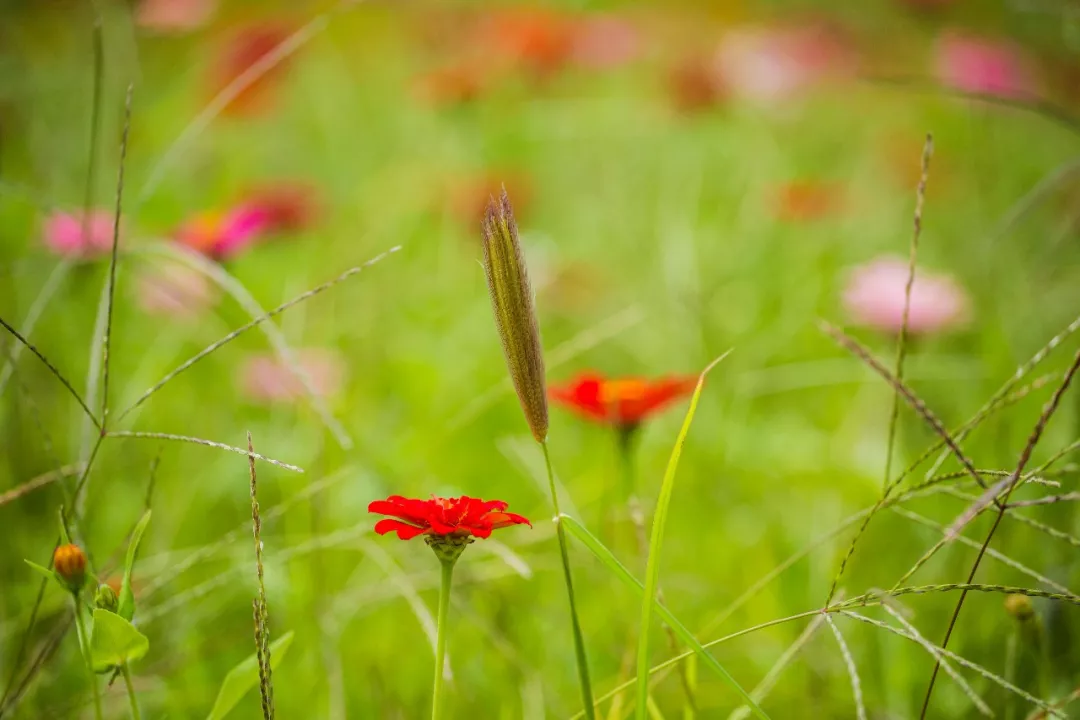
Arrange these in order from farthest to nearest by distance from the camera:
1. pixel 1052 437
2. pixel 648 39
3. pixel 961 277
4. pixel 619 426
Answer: pixel 648 39 < pixel 961 277 < pixel 1052 437 < pixel 619 426

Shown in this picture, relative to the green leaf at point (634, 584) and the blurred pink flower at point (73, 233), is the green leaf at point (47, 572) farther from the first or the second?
the blurred pink flower at point (73, 233)

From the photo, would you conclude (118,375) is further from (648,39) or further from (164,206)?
(648,39)

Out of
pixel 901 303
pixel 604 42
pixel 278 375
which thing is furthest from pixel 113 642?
pixel 604 42

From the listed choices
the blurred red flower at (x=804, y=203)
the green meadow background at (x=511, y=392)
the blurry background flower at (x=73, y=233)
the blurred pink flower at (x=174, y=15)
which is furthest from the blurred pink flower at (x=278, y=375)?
the blurred red flower at (x=804, y=203)

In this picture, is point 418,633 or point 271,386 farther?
point 271,386

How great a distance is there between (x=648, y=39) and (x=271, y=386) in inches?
45.8

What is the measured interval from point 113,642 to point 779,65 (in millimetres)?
1311

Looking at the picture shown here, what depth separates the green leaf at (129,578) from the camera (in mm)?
214

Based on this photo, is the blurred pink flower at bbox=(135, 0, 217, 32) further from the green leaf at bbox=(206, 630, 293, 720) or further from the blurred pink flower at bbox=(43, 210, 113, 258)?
the green leaf at bbox=(206, 630, 293, 720)

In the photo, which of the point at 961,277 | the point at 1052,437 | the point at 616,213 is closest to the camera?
the point at 1052,437

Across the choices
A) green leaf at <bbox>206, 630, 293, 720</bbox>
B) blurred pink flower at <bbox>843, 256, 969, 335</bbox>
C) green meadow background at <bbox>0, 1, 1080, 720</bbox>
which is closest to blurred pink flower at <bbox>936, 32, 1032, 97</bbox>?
green meadow background at <bbox>0, 1, 1080, 720</bbox>

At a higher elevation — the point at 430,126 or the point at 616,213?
the point at 430,126

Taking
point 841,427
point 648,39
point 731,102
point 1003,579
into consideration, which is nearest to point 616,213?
point 731,102

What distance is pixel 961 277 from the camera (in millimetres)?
923
